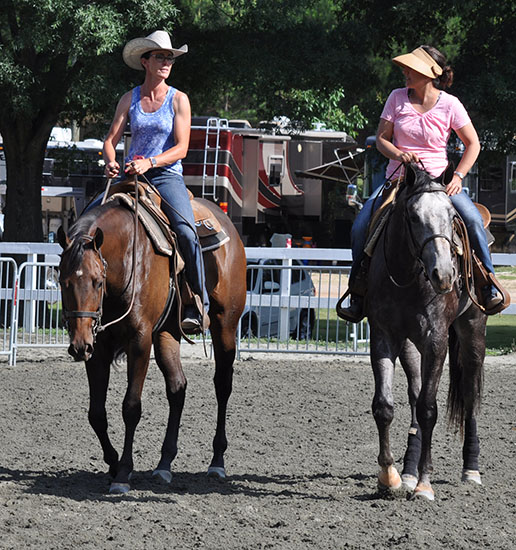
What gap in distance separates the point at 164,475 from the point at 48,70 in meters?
12.1

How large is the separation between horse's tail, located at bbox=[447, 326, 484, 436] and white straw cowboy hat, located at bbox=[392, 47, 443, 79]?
1841 millimetres

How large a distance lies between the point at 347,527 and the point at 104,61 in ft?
37.5

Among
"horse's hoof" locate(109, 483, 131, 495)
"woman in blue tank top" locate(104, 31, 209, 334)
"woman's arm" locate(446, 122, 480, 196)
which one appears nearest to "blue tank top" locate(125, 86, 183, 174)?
"woman in blue tank top" locate(104, 31, 209, 334)

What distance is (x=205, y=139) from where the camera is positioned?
22844mm

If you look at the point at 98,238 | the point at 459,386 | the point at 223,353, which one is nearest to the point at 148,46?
the point at 98,238

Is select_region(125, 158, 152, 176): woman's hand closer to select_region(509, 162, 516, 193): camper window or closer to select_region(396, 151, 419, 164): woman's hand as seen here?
select_region(396, 151, 419, 164): woman's hand

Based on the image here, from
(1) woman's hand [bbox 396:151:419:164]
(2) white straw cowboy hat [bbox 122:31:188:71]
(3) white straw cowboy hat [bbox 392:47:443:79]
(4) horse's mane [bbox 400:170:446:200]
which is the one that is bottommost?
(4) horse's mane [bbox 400:170:446:200]

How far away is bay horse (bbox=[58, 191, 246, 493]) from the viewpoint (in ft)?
17.9

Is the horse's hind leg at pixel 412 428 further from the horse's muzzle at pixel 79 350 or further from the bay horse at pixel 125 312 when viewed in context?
the horse's muzzle at pixel 79 350

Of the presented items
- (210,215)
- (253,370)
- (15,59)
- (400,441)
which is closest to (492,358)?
(253,370)

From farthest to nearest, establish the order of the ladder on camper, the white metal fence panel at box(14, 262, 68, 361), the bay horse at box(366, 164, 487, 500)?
the ladder on camper → the white metal fence panel at box(14, 262, 68, 361) → the bay horse at box(366, 164, 487, 500)

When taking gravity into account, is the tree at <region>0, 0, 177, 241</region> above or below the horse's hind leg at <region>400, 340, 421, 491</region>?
above

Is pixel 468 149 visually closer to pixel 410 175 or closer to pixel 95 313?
pixel 410 175

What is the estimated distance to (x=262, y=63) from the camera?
15953mm
